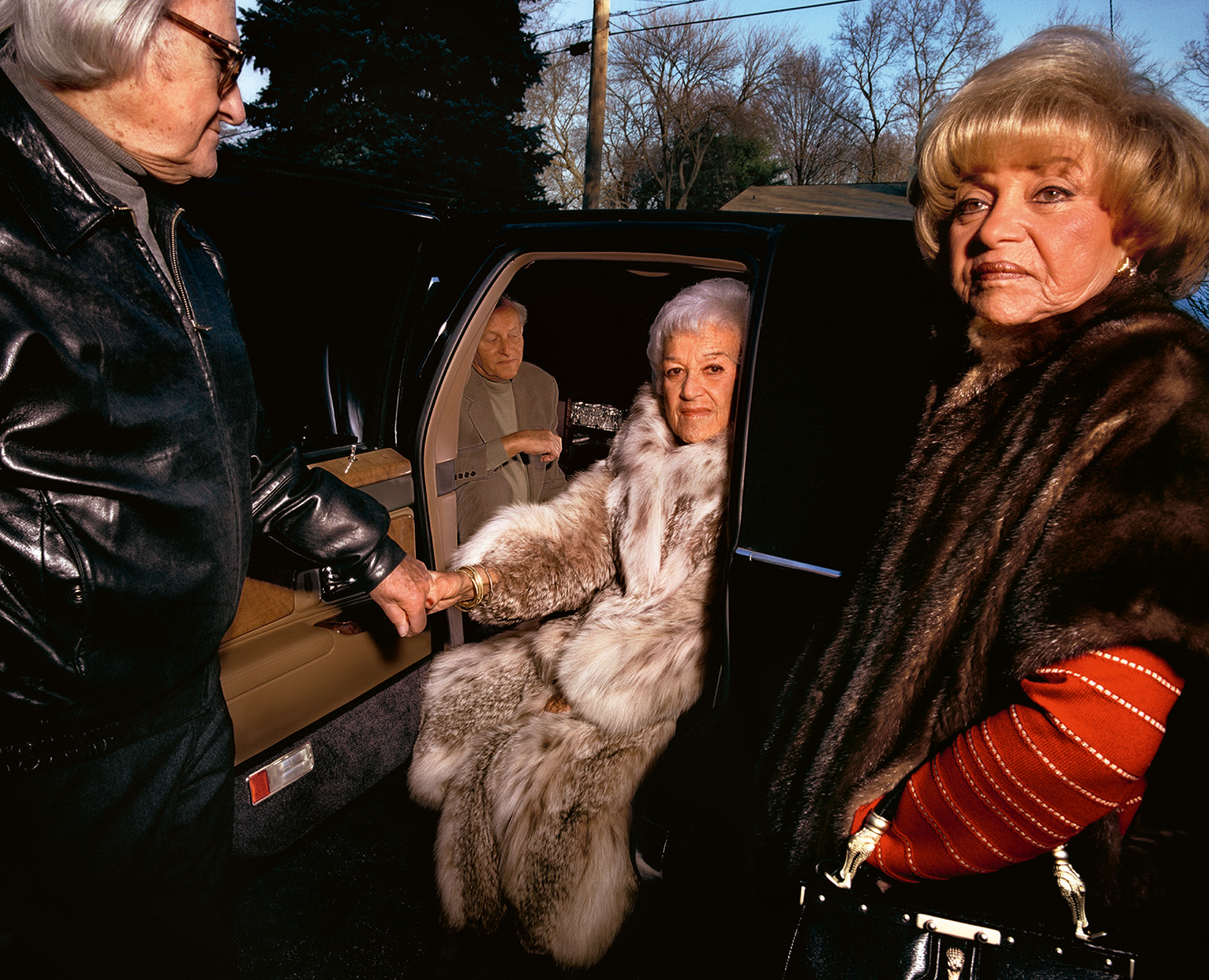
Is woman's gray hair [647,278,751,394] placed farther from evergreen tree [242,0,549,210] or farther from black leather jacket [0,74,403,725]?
evergreen tree [242,0,549,210]

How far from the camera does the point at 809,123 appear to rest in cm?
2511

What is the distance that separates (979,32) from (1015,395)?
26683 millimetres

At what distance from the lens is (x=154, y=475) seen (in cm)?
108

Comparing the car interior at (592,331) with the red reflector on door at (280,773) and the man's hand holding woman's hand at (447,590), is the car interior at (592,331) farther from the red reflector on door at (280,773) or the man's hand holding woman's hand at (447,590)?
the red reflector on door at (280,773)

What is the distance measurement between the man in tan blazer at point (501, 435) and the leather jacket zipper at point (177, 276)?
2.03m

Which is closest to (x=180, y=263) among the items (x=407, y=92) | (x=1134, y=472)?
(x=1134, y=472)

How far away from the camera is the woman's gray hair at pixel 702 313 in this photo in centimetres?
205

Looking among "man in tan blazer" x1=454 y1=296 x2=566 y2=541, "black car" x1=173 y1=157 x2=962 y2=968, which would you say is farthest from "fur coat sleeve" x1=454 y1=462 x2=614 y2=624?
"man in tan blazer" x1=454 y1=296 x2=566 y2=541

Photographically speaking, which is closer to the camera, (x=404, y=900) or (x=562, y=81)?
(x=404, y=900)

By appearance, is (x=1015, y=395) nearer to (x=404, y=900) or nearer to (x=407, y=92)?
(x=404, y=900)

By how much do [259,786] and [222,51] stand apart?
1.79 meters

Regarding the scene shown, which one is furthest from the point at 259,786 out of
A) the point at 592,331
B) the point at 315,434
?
the point at 592,331

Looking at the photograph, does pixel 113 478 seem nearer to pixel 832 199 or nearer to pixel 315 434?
pixel 315 434

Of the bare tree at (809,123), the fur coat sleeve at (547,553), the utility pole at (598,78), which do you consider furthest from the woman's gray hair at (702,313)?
the bare tree at (809,123)
